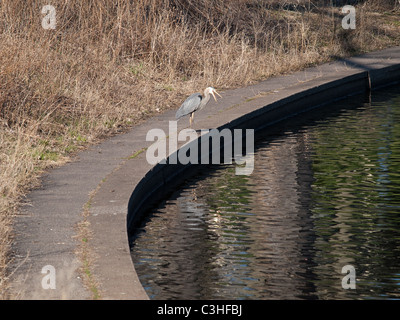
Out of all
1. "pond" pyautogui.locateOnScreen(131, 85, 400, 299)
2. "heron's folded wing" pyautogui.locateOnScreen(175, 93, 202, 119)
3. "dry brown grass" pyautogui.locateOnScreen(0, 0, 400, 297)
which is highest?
"dry brown grass" pyautogui.locateOnScreen(0, 0, 400, 297)

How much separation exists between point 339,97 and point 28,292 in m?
10.3

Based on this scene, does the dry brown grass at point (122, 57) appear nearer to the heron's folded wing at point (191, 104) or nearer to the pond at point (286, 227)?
the heron's folded wing at point (191, 104)

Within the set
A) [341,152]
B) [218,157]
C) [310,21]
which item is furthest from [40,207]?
[310,21]

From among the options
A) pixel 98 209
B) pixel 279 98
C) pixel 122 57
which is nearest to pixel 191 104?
pixel 279 98

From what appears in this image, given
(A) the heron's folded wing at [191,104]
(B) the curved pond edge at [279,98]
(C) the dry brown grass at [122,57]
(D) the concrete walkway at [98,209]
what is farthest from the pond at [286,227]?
(C) the dry brown grass at [122,57]

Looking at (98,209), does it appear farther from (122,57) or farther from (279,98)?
(122,57)

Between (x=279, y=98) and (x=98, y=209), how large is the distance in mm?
6030

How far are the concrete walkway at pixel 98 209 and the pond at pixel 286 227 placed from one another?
0.46m

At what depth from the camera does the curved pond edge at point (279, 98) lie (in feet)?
30.6

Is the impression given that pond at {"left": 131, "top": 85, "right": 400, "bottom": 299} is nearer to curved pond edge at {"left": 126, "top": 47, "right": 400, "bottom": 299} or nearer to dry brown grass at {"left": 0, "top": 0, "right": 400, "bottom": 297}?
curved pond edge at {"left": 126, "top": 47, "right": 400, "bottom": 299}

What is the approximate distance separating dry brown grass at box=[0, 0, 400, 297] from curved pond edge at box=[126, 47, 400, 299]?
60 cm

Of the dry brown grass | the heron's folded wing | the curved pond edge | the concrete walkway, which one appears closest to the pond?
the curved pond edge

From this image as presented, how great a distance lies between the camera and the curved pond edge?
367 inches

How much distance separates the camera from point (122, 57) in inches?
556
